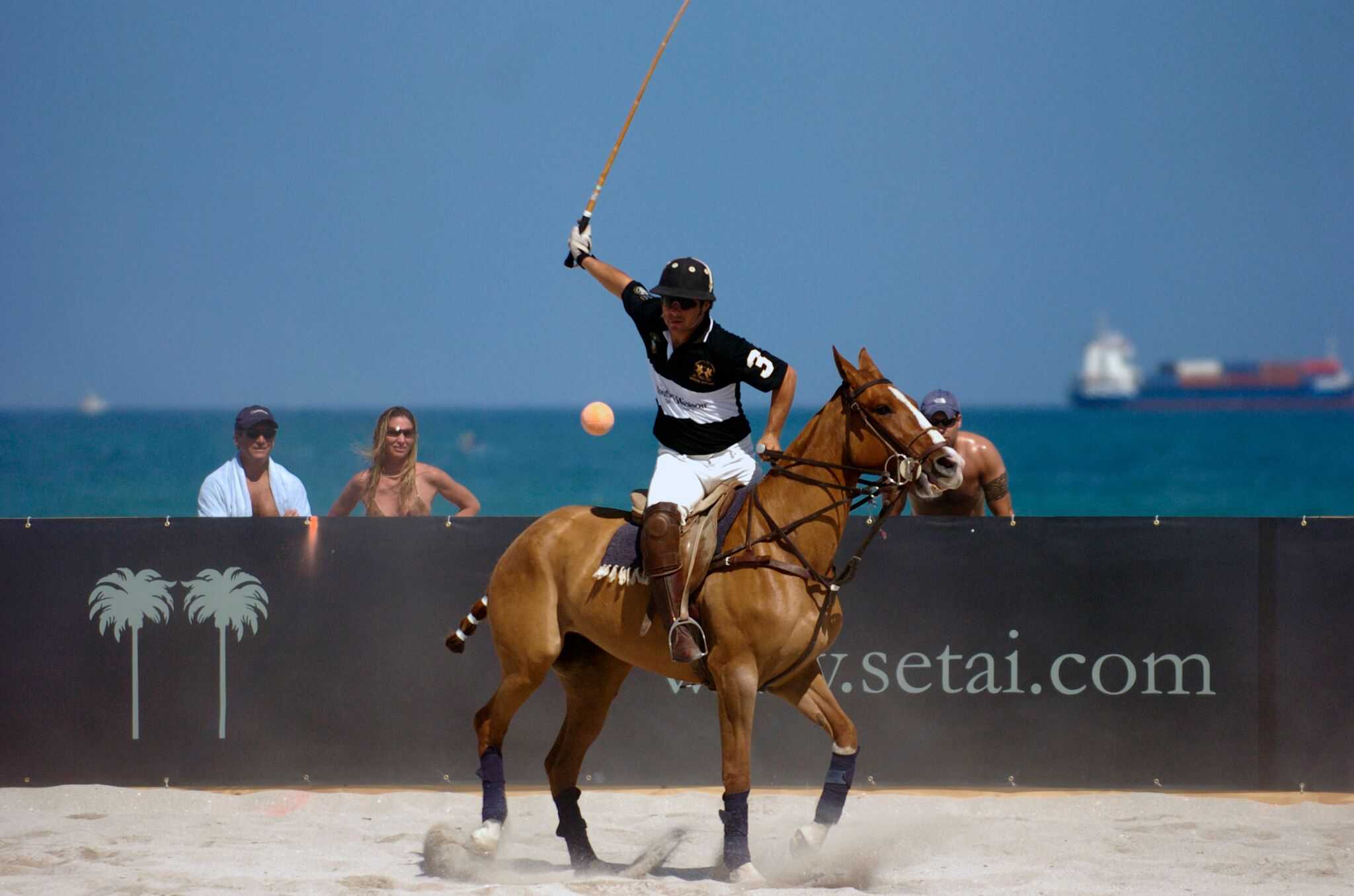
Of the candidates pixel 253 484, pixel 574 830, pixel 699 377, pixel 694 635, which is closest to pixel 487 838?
pixel 574 830

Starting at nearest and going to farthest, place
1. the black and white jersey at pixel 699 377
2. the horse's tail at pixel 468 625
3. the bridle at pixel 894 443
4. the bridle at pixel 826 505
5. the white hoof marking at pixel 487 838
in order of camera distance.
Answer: the bridle at pixel 894 443
the bridle at pixel 826 505
the black and white jersey at pixel 699 377
the white hoof marking at pixel 487 838
the horse's tail at pixel 468 625

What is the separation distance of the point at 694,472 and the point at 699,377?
1.43 feet

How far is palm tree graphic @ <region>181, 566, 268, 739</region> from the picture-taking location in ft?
27.4

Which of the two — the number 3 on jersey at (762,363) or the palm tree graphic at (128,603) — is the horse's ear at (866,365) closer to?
the number 3 on jersey at (762,363)

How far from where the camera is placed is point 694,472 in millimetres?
6648

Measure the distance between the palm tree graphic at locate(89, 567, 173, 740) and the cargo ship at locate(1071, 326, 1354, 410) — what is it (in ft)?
350

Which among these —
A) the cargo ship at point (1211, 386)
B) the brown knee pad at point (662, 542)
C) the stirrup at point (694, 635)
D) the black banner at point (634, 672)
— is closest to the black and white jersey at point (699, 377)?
the brown knee pad at point (662, 542)

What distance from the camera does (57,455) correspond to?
63.8 m

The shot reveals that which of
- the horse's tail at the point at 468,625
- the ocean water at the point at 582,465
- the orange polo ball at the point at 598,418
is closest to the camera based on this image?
the horse's tail at the point at 468,625

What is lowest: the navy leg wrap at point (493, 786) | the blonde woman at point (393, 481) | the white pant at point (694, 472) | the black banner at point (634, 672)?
the navy leg wrap at point (493, 786)

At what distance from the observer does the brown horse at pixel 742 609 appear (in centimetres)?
634

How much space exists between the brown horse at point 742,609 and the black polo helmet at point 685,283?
66cm

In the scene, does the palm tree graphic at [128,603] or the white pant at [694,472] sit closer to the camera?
the white pant at [694,472]

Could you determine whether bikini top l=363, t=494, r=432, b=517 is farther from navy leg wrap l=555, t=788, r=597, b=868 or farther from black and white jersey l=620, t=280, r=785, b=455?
black and white jersey l=620, t=280, r=785, b=455
